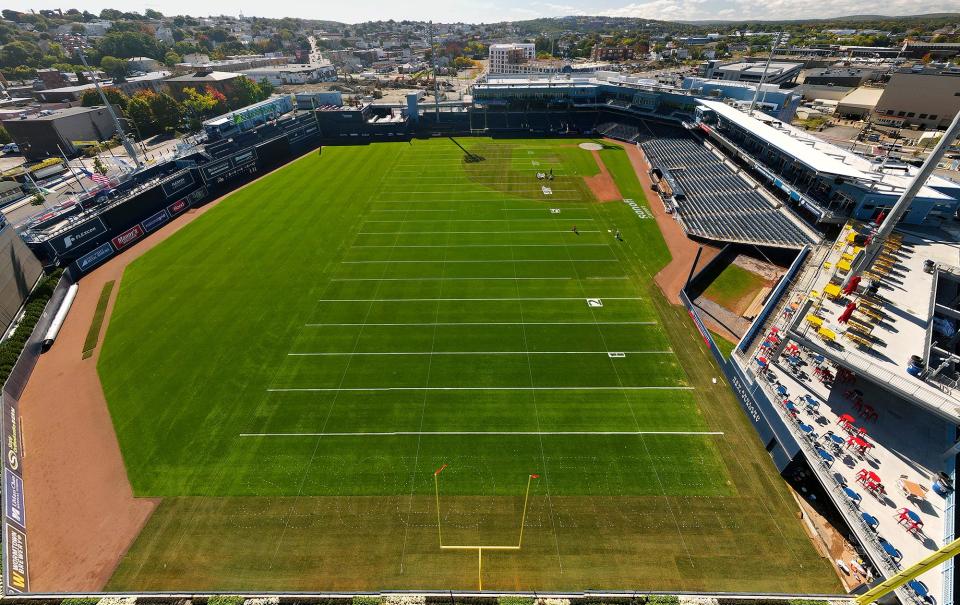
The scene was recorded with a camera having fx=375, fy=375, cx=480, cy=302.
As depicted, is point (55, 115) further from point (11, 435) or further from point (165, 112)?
point (11, 435)

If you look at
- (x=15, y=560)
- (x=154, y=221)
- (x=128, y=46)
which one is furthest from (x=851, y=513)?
(x=128, y=46)

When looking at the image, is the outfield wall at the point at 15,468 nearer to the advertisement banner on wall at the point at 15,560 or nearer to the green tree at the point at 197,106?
the advertisement banner on wall at the point at 15,560

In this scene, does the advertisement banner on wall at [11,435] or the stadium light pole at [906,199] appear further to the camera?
the advertisement banner on wall at [11,435]

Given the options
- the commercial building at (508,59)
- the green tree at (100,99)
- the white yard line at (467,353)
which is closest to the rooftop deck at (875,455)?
the white yard line at (467,353)

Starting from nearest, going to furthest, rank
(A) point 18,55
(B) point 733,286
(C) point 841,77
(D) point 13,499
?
(D) point 13,499
(B) point 733,286
(C) point 841,77
(A) point 18,55

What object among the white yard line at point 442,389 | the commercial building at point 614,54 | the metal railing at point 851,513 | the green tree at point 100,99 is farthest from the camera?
the commercial building at point 614,54

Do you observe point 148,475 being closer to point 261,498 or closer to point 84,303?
point 261,498

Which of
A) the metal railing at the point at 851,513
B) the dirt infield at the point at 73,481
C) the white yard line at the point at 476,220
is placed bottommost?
the dirt infield at the point at 73,481

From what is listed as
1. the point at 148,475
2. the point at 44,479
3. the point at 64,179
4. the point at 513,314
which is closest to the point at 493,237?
the point at 513,314
